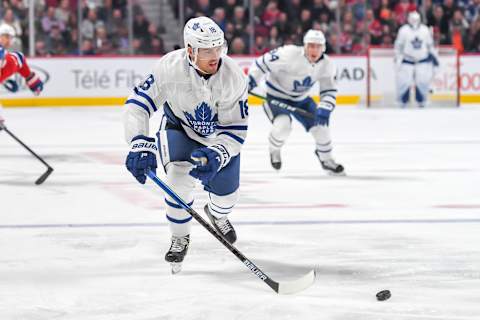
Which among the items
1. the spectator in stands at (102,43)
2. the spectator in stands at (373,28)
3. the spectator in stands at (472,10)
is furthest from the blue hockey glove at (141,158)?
the spectator in stands at (472,10)

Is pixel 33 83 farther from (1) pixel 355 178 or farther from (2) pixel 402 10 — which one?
(2) pixel 402 10

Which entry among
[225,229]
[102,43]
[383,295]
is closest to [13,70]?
[225,229]

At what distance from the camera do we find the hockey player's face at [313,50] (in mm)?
6984

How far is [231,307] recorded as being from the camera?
3393mm

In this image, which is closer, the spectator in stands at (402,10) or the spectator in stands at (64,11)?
the spectator in stands at (64,11)

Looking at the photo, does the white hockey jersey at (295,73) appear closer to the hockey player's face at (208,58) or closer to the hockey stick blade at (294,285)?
the hockey player's face at (208,58)

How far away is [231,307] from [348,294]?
427mm

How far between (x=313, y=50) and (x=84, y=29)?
705 cm

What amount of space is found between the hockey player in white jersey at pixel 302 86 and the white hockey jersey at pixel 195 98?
3.08 m

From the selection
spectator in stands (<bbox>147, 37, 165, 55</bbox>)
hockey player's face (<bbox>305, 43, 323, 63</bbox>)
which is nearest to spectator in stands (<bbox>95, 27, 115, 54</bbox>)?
spectator in stands (<bbox>147, 37, 165, 55</bbox>)

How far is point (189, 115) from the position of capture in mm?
4023

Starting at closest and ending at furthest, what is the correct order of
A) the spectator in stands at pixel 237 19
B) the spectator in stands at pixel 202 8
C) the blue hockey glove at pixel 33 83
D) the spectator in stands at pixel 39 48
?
the blue hockey glove at pixel 33 83 → the spectator in stands at pixel 39 48 → the spectator in stands at pixel 202 8 → the spectator in stands at pixel 237 19

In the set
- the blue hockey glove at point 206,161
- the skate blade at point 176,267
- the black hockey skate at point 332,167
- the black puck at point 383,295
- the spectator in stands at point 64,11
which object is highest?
the spectator in stands at point 64,11

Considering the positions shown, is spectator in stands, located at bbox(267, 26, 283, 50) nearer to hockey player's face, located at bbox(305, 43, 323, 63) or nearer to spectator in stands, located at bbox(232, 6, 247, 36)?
spectator in stands, located at bbox(232, 6, 247, 36)
